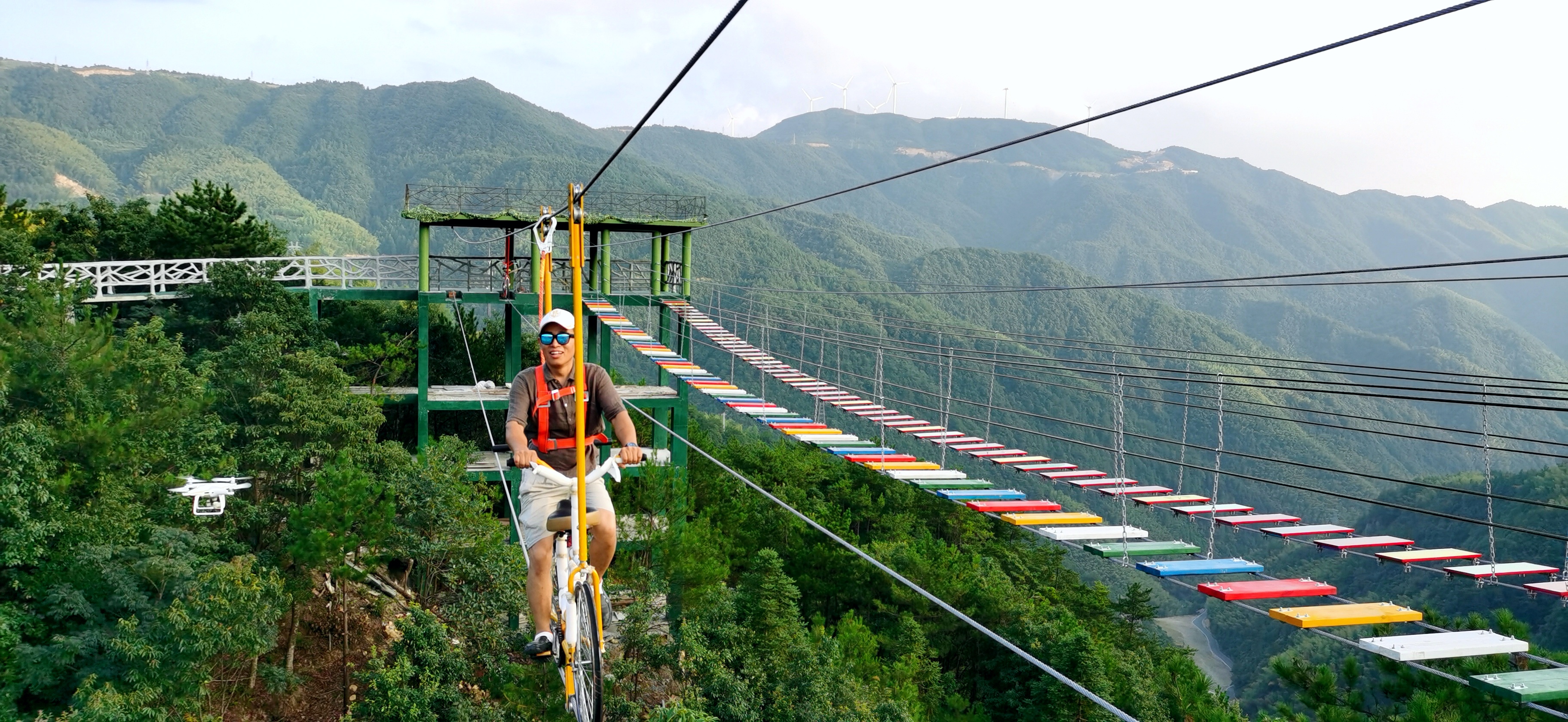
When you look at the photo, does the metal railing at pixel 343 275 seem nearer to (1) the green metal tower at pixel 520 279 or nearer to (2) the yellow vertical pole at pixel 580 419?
(1) the green metal tower at pixel 520 279

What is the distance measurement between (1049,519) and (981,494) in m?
0.80

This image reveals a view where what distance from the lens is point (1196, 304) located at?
15225 centimetres

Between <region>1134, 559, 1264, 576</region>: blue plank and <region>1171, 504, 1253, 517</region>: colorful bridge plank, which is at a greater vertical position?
<region>1171, 504, 1253, 517</region>: colorful bridge plank

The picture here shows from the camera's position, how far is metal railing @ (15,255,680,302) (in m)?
20.2

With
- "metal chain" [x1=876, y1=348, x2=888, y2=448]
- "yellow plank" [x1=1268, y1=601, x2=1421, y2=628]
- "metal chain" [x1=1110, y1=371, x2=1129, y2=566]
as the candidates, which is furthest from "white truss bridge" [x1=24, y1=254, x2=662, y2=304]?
"yellow plank" [x1=1268, y1=601, x2=1421, y2=628]

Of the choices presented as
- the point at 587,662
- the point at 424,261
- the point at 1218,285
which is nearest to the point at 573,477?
the point at 587,662

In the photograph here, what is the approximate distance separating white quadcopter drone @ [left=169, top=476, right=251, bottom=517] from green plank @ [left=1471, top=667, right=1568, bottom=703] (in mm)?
13850

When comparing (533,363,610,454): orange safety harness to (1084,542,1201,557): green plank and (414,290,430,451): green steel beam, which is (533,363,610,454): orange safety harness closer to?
(1084,542,1201,557): green plank

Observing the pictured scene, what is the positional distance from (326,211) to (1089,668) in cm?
11171

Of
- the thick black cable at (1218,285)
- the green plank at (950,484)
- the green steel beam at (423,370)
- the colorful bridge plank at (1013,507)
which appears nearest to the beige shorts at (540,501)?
the colorful bridge plank at (1013,507)

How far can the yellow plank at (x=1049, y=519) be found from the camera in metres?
Result: 7.13

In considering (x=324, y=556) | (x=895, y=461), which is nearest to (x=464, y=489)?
(x=324, y=556)

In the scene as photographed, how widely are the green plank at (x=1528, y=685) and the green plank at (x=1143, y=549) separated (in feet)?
5.66

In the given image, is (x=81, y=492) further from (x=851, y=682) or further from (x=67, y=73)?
(x=67, y=73)
